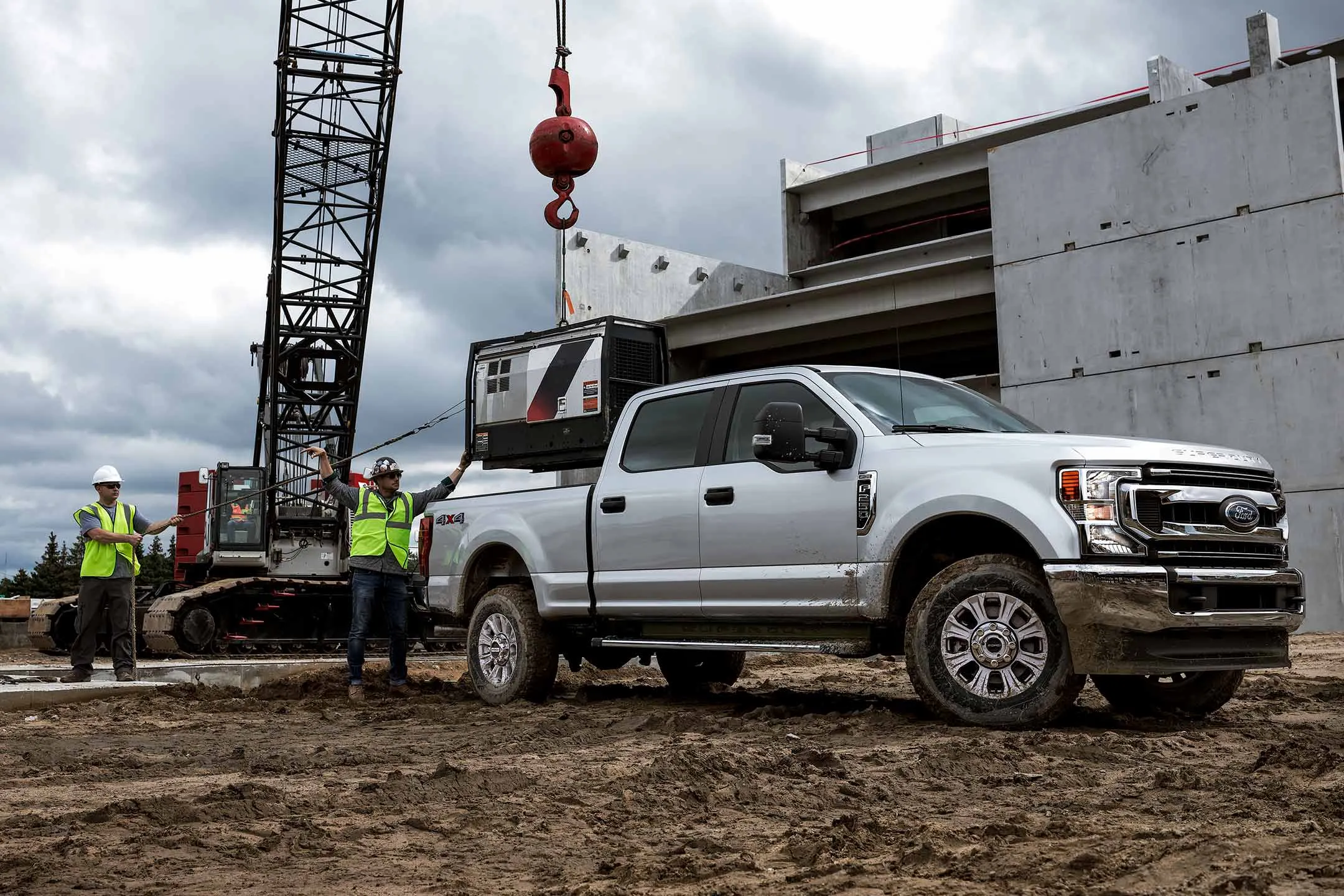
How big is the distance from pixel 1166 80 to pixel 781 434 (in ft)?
66.0

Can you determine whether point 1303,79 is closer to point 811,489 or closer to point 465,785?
point 811,489

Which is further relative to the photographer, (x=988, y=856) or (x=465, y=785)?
(x=465, y=785)

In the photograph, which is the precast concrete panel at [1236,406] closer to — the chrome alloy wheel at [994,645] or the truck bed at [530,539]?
the truck bed at [530,539]

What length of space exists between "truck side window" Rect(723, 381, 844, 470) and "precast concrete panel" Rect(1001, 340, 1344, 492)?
16.1 metres

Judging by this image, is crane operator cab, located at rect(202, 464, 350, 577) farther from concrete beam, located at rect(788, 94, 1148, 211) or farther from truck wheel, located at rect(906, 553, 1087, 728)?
concrete beam, located at rect(788, 94, 1148, 211)

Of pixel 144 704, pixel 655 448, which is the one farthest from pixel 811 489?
pixel 144 704

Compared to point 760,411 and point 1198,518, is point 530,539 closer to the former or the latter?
point 760,411

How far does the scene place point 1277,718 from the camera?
24.7 ft

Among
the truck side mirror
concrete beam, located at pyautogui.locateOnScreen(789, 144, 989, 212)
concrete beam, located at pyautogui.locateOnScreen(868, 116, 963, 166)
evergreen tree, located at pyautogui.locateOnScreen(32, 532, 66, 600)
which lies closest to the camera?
the truck side mirror

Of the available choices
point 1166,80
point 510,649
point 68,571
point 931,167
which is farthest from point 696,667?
point 68,571

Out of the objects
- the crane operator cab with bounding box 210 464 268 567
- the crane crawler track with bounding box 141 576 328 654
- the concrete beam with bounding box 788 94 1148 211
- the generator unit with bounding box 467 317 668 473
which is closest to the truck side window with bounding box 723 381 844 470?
the generator unit with bounding box 467 317 668 473

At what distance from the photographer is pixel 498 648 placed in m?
9.38

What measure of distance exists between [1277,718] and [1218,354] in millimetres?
16138

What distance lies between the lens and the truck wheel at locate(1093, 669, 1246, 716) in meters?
7.42
